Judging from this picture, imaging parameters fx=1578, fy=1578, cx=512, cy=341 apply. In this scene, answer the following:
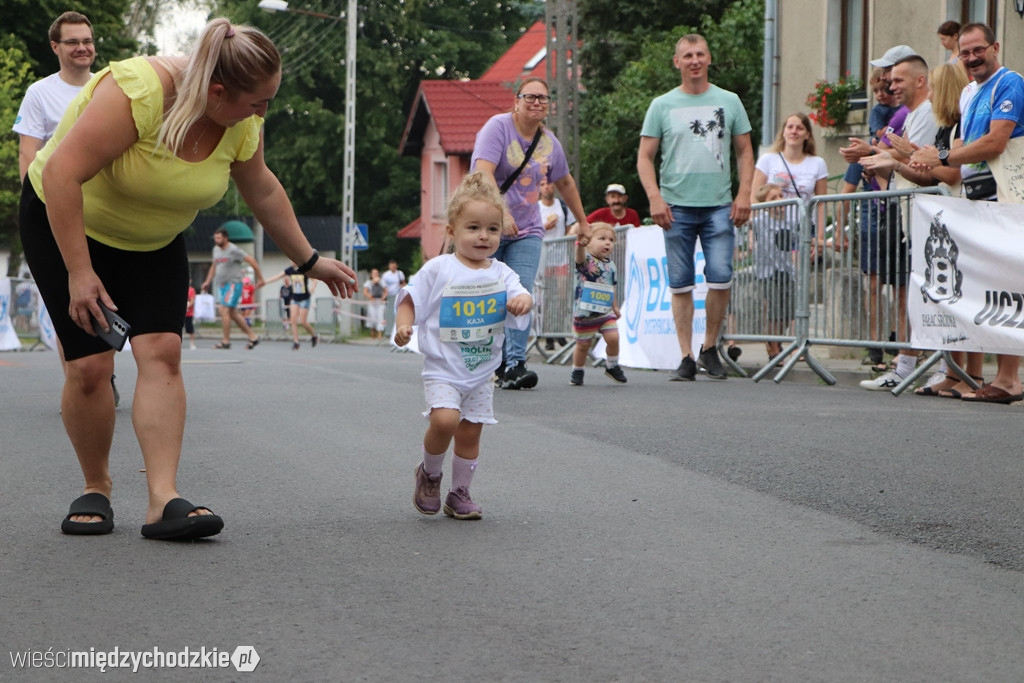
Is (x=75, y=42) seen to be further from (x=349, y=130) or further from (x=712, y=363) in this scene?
(x=349, y=130)

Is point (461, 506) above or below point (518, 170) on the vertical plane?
below

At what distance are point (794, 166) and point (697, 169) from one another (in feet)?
6.82

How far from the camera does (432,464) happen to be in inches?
215

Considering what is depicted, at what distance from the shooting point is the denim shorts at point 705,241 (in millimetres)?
11516

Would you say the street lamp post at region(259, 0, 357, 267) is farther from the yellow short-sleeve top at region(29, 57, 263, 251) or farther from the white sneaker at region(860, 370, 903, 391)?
the yellow short-sleeve top at region(29, 57, 263, 251)

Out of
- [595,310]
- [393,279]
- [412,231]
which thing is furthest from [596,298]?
[412,231]

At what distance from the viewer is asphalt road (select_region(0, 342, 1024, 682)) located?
359 centimetres

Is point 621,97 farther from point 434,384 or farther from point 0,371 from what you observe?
point 434,384

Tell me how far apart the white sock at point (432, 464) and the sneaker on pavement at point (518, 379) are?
5289 millimetres

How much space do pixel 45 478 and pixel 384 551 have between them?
2.13 m

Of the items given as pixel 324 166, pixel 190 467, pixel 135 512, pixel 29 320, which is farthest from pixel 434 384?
pixel 324 166

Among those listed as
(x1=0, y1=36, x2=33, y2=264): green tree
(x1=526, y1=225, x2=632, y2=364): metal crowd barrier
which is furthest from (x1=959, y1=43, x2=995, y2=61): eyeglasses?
(x1=0, y1=36, x2=33, y2=264): green tree

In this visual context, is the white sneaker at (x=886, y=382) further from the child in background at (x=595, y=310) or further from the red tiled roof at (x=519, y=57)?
the red tiled roof at (x=519, y=57)

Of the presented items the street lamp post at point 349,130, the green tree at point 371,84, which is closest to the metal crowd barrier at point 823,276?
the street lamp post at point 349,130
